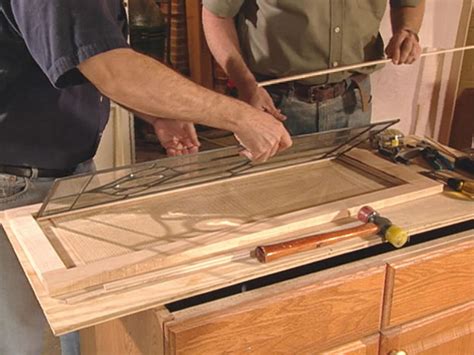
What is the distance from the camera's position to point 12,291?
1.23 m

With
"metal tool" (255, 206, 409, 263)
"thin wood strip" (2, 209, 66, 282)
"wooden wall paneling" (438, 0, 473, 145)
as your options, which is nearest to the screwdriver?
"metal tool" (255, 206, 409, 263)

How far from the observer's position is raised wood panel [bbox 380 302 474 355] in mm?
1124

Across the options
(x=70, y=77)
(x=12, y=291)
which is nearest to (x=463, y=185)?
(x=70, y=77)

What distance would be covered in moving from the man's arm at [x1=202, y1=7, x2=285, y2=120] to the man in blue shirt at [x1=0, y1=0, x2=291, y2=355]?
25 centimetres

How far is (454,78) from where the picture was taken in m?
2.79

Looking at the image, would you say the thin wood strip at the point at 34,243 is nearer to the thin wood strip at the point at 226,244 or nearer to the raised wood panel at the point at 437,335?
the thin wood strip at the point at 226,244

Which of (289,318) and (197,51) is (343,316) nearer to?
(289,318)

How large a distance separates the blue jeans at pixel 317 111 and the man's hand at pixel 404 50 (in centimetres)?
13

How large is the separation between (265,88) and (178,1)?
1.95 metres

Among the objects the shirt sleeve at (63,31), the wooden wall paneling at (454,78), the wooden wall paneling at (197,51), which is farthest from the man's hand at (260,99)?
the wooden wall paneling at (197,51)

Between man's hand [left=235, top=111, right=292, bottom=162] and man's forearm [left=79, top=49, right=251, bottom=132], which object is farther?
man's hand [left=235, top=111, right=292, bottom=162]

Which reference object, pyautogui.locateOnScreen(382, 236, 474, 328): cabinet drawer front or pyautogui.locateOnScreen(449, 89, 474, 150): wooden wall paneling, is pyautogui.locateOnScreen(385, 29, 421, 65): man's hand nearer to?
pyautogui.locateOnScreen(382, 236, 474, 328): cabinet drawer front

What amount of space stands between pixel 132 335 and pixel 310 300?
0.29 metres

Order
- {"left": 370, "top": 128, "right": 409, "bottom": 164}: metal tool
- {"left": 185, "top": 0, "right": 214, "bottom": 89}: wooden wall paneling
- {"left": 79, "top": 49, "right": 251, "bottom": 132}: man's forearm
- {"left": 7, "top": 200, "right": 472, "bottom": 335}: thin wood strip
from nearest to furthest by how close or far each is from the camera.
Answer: {"left": 7, "top": 200, "right": 472, "bottom": 335}: thin wood strip
{"left": 79, "top": 49, "right": 251, "bottom": 132}: man's forearm
{"left": 370, "top": 128, "right": 409, "bottom": 164}: metal tool
{"left": 185, "top": 0, "right": 214, "bottom": 89}: wooden wall paneling
